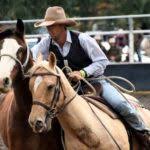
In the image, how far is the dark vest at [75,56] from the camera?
8.42 m

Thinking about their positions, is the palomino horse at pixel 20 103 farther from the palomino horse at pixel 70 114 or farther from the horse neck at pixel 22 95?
the palomino horse at pixel 70 114

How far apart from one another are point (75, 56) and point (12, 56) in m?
0.89

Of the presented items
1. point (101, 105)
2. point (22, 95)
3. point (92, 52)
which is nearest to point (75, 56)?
point (92, 52)

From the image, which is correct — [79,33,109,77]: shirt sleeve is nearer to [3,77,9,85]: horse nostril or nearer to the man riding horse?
the man riding horse

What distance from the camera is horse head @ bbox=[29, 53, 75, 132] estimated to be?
7.12 metres

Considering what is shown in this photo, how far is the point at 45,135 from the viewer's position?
26.5ft

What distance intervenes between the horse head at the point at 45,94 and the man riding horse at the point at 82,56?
797 mm

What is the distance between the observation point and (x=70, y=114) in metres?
7.62

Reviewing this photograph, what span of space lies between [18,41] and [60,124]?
1014mm

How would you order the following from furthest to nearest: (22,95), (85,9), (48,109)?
(85,9) → (22,95) → (48,109)

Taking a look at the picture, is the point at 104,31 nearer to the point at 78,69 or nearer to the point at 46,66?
the point at 78,69

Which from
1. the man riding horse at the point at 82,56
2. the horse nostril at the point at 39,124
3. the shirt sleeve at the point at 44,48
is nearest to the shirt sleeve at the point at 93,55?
the man riding horse at the point at 82,56

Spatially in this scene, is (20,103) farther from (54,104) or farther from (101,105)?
(54,104)

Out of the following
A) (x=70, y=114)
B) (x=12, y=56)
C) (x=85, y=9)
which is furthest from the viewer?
(x=85, y=9)
